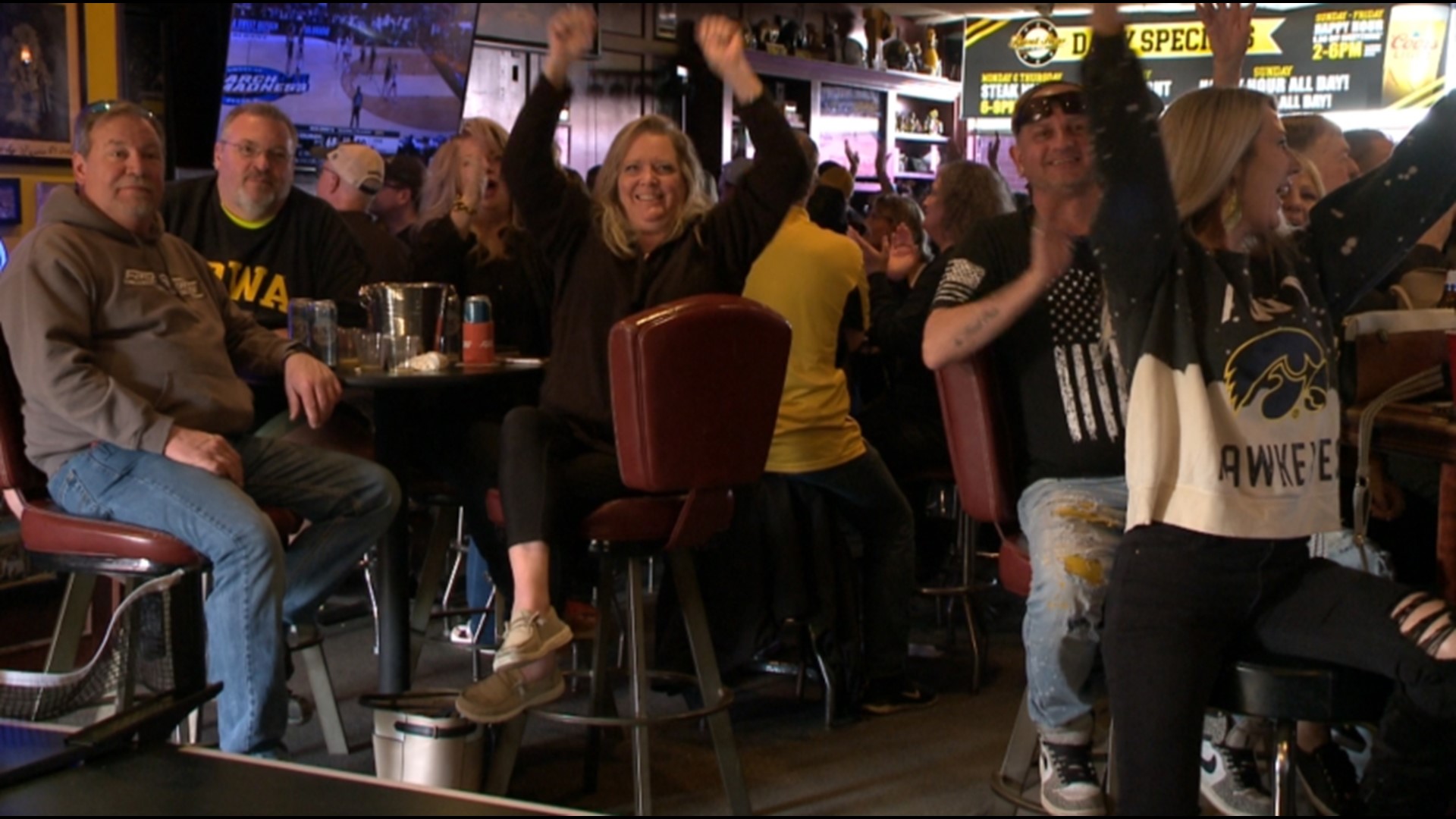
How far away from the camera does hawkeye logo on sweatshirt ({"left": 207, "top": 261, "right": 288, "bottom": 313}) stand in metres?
3.45

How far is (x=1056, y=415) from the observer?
2.42 m

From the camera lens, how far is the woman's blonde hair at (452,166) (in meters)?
3.97

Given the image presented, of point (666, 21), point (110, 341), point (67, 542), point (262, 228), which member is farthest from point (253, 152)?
point (666, 21)

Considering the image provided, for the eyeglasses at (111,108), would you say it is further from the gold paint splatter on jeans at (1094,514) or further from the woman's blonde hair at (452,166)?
the gold paint splatter on jeans at (1094,514)

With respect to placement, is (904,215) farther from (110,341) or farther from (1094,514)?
(110,341)

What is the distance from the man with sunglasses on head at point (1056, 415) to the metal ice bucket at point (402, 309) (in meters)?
1.21

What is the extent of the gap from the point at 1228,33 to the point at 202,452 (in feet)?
6.48

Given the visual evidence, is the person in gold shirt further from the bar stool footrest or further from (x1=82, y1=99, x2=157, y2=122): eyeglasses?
(x1=82, y1=99, x2=157, y2=122): eyeglasses

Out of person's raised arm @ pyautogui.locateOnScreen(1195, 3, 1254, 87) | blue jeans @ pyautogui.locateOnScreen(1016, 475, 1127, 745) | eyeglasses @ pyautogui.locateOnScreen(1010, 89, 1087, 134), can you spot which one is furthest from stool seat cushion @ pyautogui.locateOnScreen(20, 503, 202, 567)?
person's raised arm @ pyautogui.locateOnScreen(1195, 3, 1254, 87)

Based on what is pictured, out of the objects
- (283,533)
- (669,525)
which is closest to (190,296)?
(283,533)

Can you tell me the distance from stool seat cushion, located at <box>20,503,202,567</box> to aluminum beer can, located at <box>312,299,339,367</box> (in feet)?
2.01

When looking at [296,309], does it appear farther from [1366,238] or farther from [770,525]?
[1366,238]

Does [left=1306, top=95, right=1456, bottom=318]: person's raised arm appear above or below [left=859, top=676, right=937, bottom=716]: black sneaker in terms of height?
above

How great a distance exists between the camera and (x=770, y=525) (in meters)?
3.48
